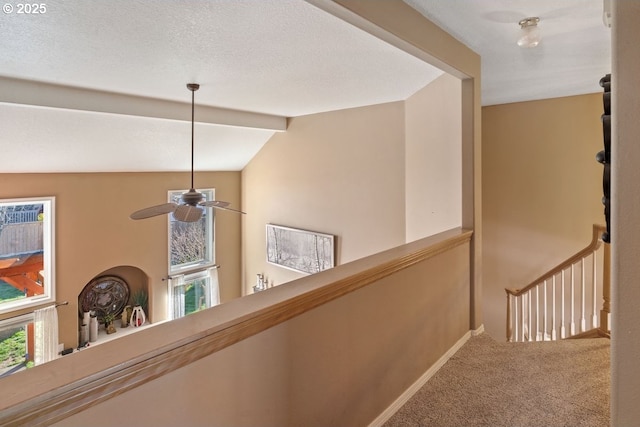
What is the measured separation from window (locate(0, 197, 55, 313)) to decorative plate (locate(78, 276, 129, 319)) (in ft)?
1.77

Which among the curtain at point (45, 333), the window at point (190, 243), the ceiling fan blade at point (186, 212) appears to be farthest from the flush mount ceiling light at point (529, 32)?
the curtain at point (45, 333)

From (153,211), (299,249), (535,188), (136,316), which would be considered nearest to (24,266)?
(136,316)

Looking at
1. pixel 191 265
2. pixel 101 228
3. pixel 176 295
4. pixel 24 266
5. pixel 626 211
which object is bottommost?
pixel 176 295

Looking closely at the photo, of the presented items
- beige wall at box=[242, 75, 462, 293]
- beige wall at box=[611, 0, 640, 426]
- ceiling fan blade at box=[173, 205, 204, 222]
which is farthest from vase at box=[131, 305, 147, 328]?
beige wall at box=[611, 0, 640, 426]

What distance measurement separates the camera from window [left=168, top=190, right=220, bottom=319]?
631 centimetres

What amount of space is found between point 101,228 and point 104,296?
113 cm

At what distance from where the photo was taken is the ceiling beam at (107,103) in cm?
330

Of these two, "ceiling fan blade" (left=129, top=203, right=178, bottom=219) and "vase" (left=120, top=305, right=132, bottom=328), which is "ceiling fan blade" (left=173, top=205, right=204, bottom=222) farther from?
"vase" (left=120, top=305, right=132, bottom=328)

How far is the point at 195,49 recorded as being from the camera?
2.65 m

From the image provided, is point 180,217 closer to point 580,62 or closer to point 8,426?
point 8,426

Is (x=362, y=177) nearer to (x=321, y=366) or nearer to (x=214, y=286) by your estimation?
(x=321, y=366)

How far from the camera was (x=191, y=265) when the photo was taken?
6.57 m

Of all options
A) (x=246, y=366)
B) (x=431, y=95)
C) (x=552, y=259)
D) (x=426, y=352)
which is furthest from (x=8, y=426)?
(x=552, y=259)

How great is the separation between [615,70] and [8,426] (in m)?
1.40
